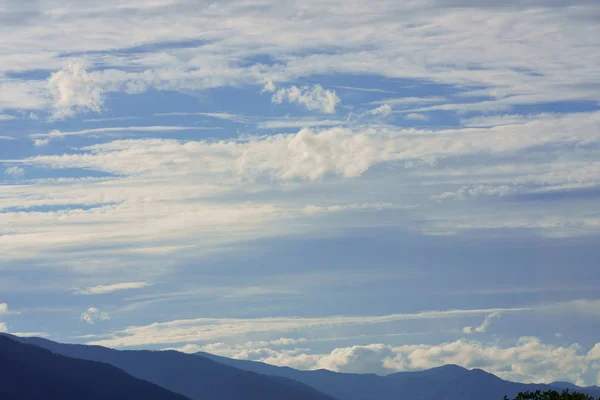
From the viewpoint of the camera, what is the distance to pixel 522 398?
18450 cm

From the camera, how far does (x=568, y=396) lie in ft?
600

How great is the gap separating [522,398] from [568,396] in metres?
9.45
